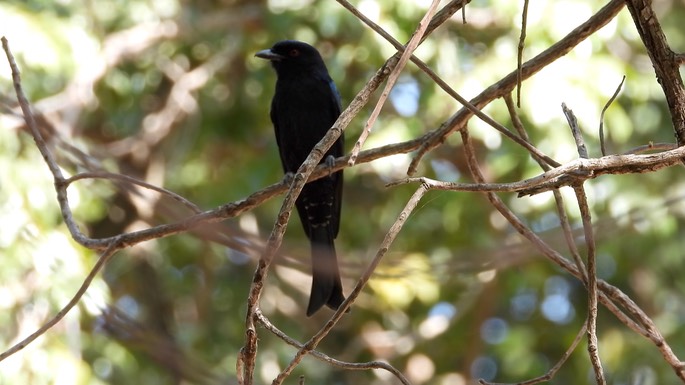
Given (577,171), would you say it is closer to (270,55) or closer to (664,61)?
(664,61)

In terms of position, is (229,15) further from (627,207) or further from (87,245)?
(87,245)

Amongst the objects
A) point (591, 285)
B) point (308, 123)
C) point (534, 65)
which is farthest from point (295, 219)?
point (591, 285)

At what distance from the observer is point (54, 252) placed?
4.56 m

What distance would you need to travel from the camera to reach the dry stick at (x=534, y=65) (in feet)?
7.75

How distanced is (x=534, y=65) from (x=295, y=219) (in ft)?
20.3

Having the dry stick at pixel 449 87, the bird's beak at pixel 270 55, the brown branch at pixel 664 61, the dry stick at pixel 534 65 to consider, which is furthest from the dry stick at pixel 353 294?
the bird's beak at pixel 270 55

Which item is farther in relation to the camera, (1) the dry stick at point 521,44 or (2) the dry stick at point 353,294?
(1) the dry stick at point 521,44

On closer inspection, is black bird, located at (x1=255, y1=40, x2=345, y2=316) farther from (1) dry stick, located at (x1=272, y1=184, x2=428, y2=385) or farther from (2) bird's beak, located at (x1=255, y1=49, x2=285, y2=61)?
(1) dry stick, located at (x1=272, y1=184, x2=428, y2=385)

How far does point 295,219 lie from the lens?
8.53 metres

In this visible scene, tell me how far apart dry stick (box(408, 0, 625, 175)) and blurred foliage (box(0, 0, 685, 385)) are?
6.37 feet

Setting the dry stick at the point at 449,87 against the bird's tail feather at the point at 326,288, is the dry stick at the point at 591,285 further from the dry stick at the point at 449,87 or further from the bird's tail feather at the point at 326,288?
the bird's tail feather at the point at 326,288

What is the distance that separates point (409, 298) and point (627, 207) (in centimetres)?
196

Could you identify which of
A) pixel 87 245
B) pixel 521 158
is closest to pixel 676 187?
pixel 521 158

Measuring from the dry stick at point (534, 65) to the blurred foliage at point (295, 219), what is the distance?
1940 mm
